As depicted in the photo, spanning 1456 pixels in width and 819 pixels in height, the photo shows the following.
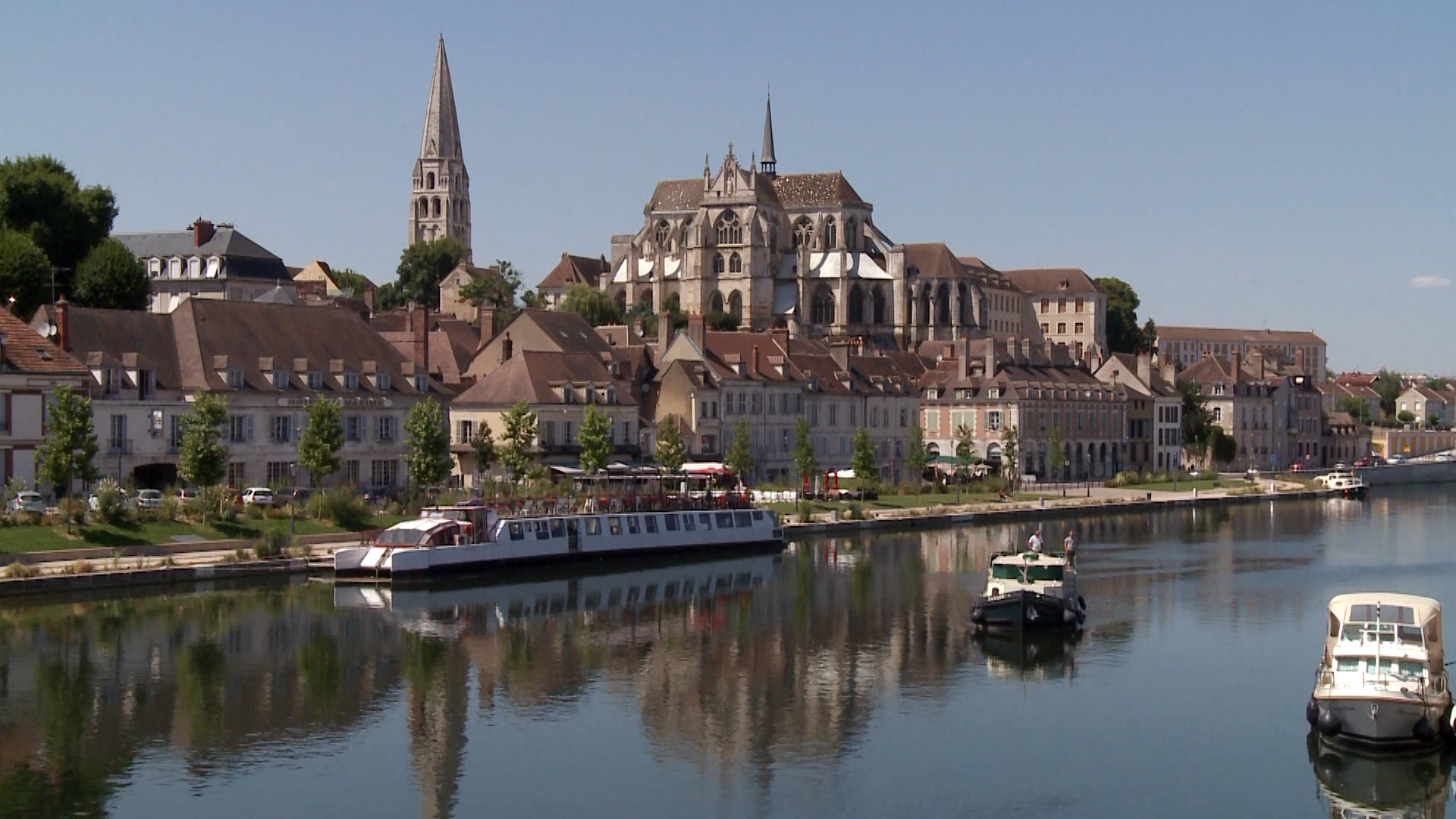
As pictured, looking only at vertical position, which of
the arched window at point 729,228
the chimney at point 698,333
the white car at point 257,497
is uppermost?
the arched window at point 729,228

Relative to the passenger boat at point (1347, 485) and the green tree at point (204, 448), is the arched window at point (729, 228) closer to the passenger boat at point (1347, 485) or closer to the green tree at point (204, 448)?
the passenger boat at point (1347, 485)

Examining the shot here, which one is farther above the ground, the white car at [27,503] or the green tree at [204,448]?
the green tree at [204,448]

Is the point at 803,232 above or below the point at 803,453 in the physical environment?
above

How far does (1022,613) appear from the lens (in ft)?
151

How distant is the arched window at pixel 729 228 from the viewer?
171125 millimetres

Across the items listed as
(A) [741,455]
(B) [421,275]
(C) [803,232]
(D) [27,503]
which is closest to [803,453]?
(A) [741,455]

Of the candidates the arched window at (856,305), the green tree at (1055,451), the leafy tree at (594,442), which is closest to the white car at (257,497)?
the leafy tree at (594,442)

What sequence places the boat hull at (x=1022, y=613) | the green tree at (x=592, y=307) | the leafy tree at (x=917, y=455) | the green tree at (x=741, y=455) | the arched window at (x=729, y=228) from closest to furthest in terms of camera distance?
the boat hull at (x=1022, y=613), the green tree at (x=741, y=455), the leafy tree at (x=917, y=455), the green tree at (x=592, y=307), the arched window at (x=729, y=228)

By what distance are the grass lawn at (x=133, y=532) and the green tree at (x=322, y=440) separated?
273 cm

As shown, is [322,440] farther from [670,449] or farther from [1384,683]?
[1384,683]

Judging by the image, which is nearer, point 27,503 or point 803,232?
point 27,503

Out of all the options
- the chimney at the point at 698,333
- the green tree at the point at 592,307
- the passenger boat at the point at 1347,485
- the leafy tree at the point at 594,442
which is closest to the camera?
the leafy tree at the point at 594,442

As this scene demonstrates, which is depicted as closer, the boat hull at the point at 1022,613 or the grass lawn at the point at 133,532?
the boat hull at the point at 1022,613

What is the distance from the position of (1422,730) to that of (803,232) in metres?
150
